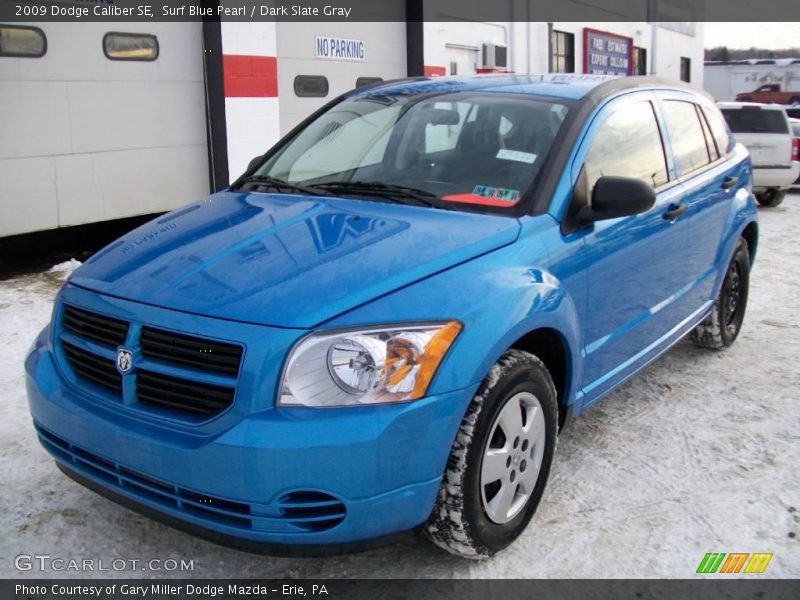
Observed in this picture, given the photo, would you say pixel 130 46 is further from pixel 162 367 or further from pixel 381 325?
pixel 381 325

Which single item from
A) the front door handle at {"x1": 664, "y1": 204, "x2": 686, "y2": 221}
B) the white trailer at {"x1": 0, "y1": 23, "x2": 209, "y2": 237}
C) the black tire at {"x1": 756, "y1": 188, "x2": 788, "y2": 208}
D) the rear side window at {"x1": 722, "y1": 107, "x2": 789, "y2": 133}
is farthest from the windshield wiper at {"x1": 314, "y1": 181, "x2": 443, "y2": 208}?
the black tire at {"x1": 756, "y1": 188, "x2": 788, "y2": 208}

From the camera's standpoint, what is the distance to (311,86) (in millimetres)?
8766

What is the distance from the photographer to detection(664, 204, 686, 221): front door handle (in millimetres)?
3850

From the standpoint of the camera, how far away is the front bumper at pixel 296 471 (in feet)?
7.51

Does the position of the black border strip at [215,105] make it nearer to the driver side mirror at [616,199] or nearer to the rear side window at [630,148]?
the rear side window at [630,148]

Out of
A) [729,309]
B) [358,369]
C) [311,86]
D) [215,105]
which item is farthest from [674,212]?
[311,86]

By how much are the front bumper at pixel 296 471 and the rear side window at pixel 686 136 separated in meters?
2.34

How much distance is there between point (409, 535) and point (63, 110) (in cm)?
523

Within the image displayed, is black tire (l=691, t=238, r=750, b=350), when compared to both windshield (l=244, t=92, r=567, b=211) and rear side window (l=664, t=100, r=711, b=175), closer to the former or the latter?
rear side window (l=664, t=100, r=711, b=175)

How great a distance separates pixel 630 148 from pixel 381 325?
189cm

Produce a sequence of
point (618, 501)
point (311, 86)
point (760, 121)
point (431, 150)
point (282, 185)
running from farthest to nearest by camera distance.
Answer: point (760, 121), point (311, 86), point (282, 185), point (431, 150), point (618, 501)

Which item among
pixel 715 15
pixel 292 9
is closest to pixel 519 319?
pixel 292 9

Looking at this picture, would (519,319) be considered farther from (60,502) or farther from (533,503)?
(60,502)

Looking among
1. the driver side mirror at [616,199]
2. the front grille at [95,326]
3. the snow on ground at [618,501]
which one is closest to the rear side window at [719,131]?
the snow on ground at [618,501]
